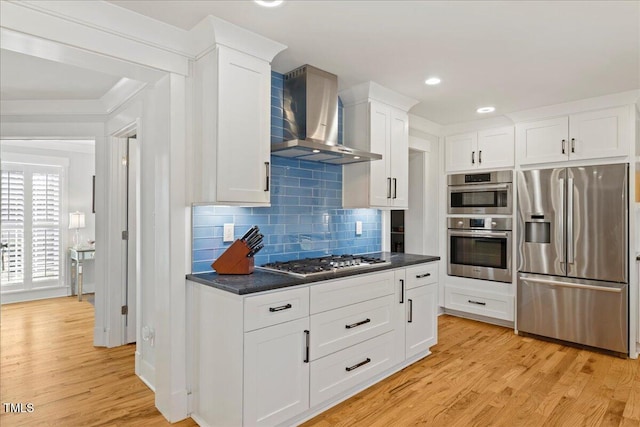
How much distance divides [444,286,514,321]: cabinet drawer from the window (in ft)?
19.3

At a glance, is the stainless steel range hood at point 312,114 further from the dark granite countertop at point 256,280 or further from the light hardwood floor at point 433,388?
the light hardwood floor at point 433,388

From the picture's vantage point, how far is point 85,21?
2.00m

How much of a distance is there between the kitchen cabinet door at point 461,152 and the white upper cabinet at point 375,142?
1.32 metres

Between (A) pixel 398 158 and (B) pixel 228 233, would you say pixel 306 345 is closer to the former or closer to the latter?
(B) pixel 228 233

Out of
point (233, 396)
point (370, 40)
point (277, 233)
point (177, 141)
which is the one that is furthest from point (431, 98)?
point (233, 396)

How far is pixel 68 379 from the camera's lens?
117 inches

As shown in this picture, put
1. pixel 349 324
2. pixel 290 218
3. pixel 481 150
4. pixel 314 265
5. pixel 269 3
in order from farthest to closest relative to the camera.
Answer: pixel 481 150, pixel 290 218, pixel 314 265, pixel 349 324, pixel 269 3

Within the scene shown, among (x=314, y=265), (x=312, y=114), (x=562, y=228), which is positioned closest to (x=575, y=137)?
(x=562, y=228)

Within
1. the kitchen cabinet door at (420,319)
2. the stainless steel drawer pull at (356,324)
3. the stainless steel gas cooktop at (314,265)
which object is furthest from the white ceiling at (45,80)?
the kitchen cabinet door at (420,319)

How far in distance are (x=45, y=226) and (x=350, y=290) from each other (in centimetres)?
545

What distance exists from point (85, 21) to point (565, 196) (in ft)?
13.8

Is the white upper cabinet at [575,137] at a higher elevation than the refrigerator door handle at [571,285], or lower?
higher

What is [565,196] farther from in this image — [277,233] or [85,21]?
[85,21]

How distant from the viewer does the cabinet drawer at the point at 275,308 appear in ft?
6.75
